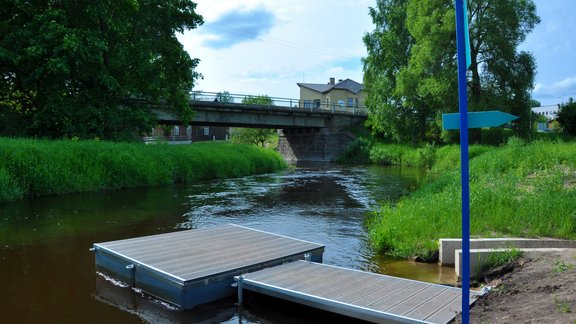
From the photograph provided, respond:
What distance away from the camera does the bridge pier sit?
174ft

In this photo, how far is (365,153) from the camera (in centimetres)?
4872

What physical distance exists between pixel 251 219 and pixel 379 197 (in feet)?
22.0

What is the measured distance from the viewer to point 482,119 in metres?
3.38

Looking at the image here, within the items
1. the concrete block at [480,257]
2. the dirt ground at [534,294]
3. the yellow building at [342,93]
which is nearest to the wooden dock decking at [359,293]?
the dirt ground at [534,294]

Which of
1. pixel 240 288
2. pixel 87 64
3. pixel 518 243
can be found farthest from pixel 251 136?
pixel 240 288

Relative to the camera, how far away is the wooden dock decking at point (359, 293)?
5242 millimetres

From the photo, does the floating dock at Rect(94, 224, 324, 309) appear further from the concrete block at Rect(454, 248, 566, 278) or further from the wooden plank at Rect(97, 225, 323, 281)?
the concrete block at Rect(454, 248, 566, 278)

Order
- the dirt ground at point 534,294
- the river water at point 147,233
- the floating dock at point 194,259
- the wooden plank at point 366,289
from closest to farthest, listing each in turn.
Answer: the dirt ground at point 534,294
the wooden plank at point 366,289
the river water at point 147,233
the floating dock at point 194,259

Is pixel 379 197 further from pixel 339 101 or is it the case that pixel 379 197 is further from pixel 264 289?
pixel 339 101

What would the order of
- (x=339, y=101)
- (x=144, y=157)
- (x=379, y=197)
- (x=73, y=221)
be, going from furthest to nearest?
1. (x=339, y=101)
2. (x=144, y=157)
3. (x=379, y=197)
4. (x=73, y=221)

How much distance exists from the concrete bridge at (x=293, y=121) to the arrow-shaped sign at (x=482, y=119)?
34915mm

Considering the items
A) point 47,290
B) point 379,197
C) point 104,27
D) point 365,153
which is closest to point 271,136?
point 365,153

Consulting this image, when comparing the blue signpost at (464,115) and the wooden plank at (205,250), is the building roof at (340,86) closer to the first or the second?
the wooden plank at (205,250)

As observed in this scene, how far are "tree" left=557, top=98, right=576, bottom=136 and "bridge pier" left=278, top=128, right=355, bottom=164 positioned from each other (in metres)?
21.5
